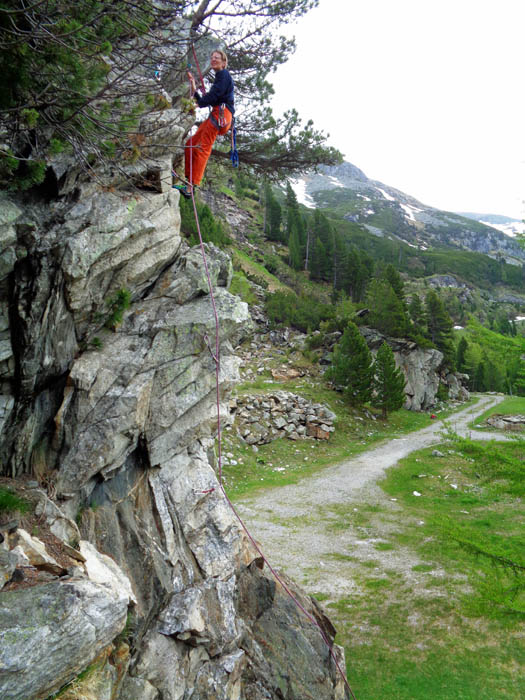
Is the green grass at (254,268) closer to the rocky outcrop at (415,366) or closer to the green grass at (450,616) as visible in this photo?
the rocky outcrop at (415,366)

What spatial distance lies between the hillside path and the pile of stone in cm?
388

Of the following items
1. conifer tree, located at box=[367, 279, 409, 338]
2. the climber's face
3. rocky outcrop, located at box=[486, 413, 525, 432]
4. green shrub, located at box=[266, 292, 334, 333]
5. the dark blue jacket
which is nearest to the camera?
the climber's face

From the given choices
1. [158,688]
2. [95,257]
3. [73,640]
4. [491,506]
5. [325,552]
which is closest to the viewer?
[73,640]

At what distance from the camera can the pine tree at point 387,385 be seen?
34562 mm

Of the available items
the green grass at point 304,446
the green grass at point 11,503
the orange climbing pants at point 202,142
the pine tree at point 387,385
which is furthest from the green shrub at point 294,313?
the green grass at point 11,503

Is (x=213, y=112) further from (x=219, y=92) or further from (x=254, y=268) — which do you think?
(x=254, y=268)

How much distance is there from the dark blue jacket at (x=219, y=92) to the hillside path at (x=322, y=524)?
10198mm

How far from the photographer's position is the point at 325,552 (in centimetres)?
1487

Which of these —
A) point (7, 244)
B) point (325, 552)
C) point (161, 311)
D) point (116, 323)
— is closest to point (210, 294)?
point (161, 311)

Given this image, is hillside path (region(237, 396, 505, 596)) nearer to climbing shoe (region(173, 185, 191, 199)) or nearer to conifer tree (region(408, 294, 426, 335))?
climbing shoe (region(173, 185, 191, 199))

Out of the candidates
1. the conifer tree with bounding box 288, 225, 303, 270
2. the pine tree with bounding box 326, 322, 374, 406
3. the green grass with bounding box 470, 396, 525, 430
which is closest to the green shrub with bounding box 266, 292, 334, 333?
the pine tree with bounding box 326, 322, 374, 406

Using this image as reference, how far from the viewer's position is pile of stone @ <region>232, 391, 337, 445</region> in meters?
26.7

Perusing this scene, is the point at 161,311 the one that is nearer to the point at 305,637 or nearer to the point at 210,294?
the point at 210,294

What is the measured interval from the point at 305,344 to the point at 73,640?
4104 cm
